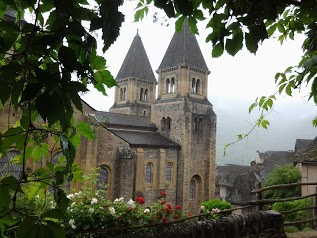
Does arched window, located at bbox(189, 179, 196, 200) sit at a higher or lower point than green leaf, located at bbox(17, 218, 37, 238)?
lower

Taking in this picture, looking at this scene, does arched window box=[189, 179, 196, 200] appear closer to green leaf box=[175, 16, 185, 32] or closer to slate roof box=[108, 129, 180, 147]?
slate roof box=[108, 129, 180, 147]

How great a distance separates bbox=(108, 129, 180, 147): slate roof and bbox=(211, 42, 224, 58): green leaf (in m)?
23.8

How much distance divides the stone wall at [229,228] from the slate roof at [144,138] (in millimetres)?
21203

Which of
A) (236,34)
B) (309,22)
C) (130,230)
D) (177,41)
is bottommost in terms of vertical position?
(130,230)

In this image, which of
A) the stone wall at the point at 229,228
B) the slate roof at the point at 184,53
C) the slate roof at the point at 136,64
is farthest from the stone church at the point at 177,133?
the stone wall at the point at 229,228

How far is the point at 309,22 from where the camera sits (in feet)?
10.4

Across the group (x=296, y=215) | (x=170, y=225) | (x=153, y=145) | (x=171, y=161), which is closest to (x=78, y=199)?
(x=170, y=225)

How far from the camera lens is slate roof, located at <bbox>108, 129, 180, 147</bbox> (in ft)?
88.3

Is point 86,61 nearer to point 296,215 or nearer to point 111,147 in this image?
point 296,215

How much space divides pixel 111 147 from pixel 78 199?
1749cm

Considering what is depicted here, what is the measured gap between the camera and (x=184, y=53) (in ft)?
107

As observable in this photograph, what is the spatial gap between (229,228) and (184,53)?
29.6 m

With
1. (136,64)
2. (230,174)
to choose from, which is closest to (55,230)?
(136,64)

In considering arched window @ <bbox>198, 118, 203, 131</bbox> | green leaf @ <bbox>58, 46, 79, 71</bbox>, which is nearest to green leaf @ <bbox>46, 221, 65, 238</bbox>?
green leaf @ <bbox>58, 46, 79, 71</bbox>
